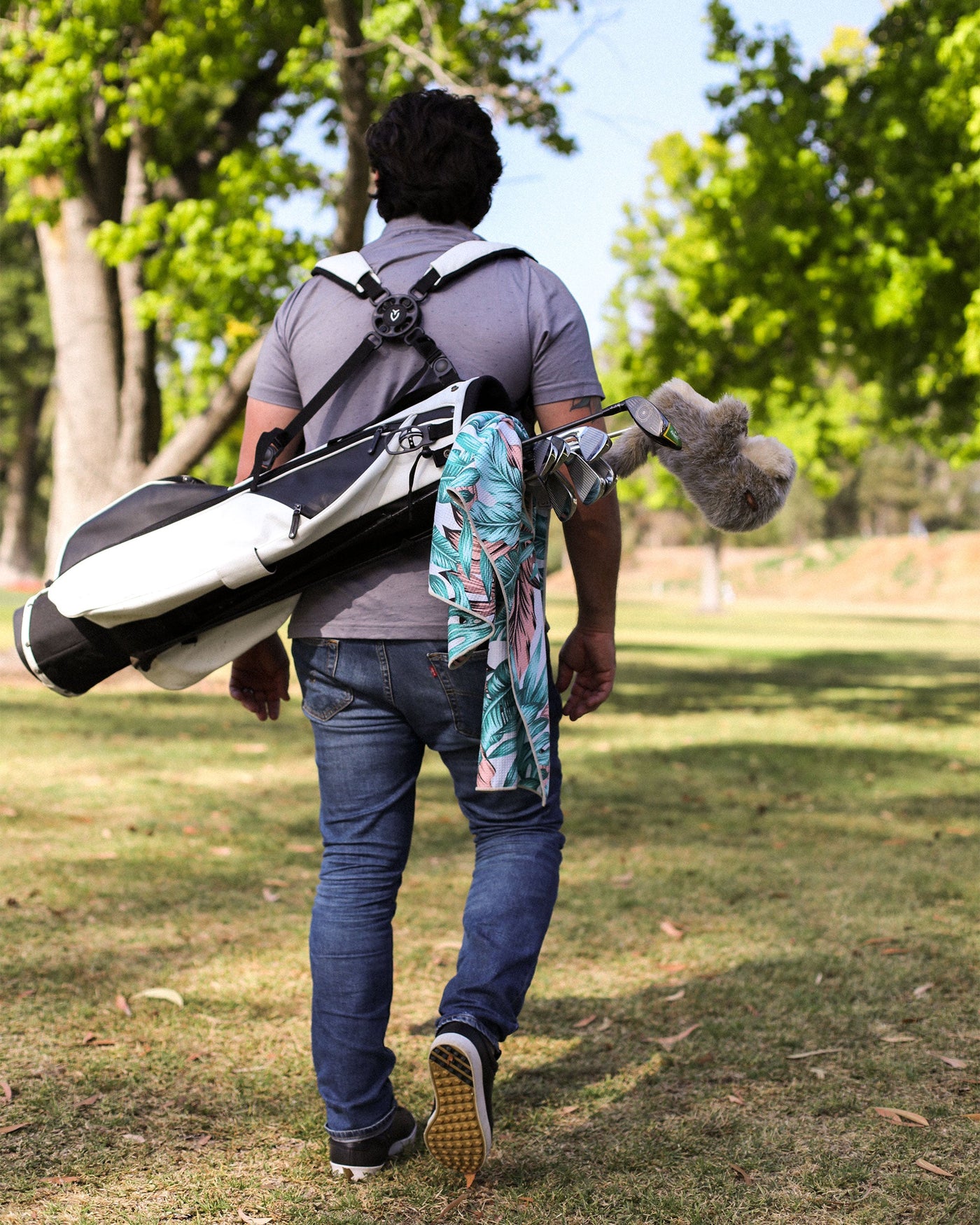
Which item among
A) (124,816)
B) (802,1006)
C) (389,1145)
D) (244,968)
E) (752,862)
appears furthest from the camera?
(124,816)

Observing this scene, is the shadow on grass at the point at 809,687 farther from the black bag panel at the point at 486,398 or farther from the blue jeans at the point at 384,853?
the black bag panel at the point at 486,398

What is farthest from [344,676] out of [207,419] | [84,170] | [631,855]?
[84,170]

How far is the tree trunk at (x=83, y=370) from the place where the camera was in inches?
472

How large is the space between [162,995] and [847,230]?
922 cm

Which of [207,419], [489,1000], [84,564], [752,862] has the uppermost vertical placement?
[207,419]

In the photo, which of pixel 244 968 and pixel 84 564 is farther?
pixel 244 968

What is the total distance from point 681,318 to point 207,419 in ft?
15.8

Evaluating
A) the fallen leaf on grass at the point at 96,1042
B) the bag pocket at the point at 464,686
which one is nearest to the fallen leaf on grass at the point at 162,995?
the fallen leaf on grass at the point at 96,1042

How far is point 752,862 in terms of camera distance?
563 centimetres

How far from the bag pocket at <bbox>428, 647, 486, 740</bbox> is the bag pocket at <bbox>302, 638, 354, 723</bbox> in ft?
0.68

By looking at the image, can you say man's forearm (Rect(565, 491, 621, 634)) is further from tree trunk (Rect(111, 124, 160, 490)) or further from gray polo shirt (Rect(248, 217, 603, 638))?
tree trunk (Rect(111, 124, 160, 490))

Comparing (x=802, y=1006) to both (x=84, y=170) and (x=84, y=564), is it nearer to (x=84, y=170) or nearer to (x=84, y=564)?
(x=84, y=564)

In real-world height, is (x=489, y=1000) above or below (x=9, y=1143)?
above

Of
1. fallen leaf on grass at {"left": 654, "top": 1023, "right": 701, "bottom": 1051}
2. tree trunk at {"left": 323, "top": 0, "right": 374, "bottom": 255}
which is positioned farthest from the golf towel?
tree trunk at {"left": 323, "top": 0, "right": 374, "bottom": 255}
